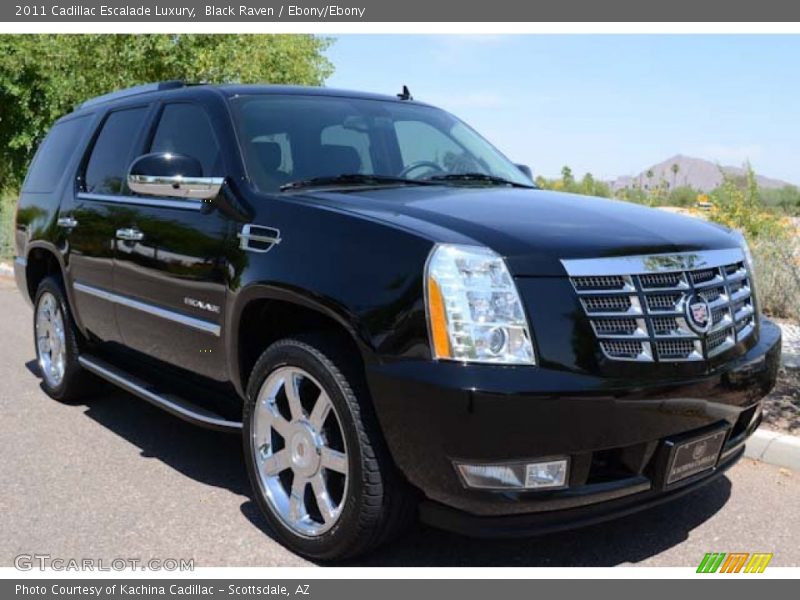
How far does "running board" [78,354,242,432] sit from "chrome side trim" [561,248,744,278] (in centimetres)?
174

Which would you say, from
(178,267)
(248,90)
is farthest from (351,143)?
(178,267)

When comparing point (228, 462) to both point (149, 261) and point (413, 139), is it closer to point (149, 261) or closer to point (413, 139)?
point (149, 261)

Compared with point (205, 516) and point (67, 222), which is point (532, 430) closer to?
point (205, 516)

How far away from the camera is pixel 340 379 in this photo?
10.4ft

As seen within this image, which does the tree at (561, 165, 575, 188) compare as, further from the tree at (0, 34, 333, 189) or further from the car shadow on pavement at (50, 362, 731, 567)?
the car shadow on pavement at (50, 362, 731, 567)

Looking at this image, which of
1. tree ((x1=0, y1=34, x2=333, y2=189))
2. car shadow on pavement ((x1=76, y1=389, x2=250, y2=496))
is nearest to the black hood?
car shadow on pavement ((x1=76, y1=389, x2=250, y2=496))

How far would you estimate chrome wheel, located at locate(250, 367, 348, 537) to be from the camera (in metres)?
3.33

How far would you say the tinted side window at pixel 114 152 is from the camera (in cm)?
496

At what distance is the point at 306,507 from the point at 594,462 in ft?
4.03

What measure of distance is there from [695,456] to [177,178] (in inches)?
100

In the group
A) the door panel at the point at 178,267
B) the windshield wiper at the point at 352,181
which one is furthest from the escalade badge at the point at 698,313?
the door panel at the point at 178,267

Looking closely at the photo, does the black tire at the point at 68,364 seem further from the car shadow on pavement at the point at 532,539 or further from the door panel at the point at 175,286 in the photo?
Answer: the car shadow on pavement at the point at 532,539

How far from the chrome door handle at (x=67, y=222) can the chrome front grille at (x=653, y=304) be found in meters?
3.58
